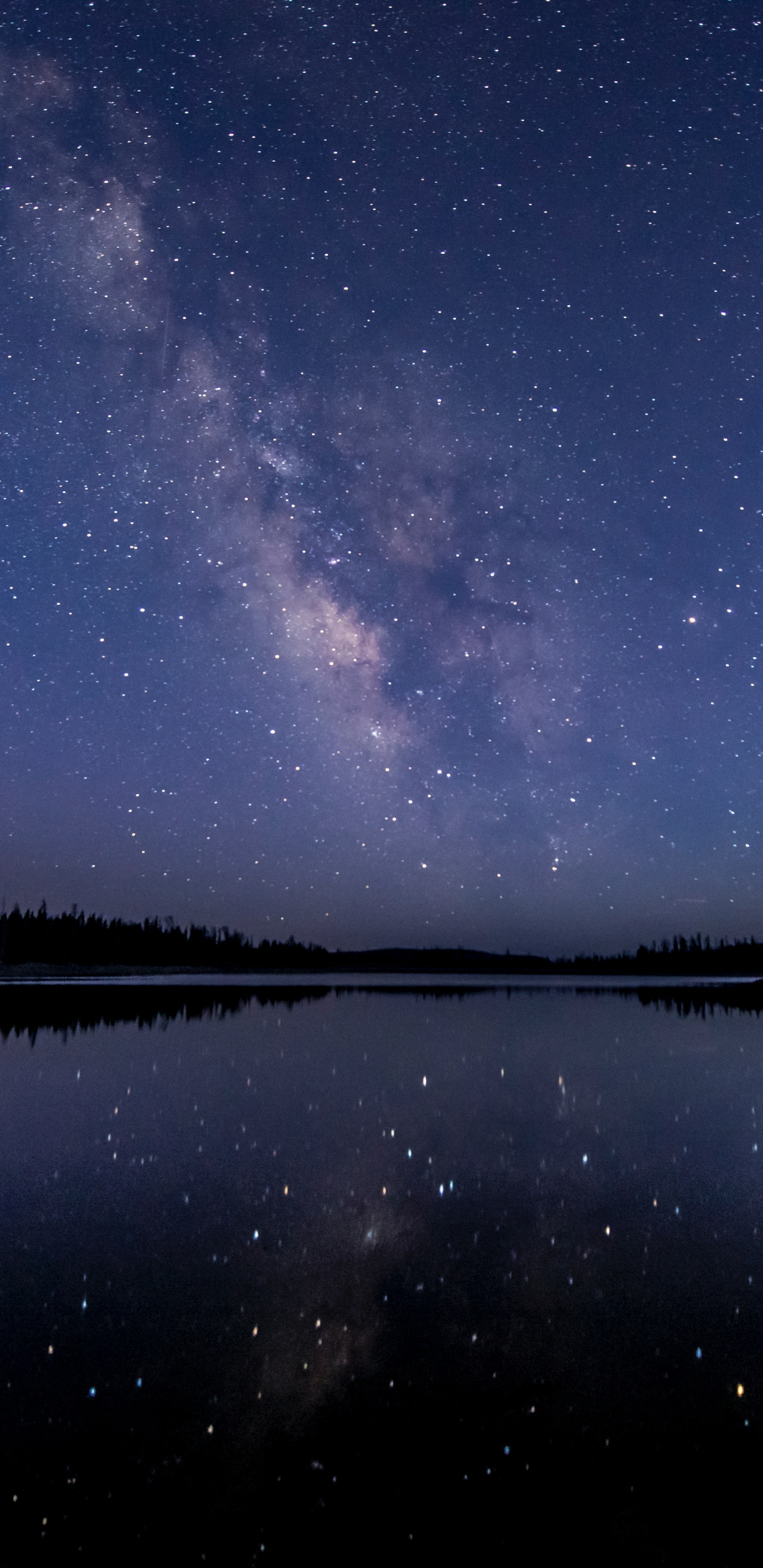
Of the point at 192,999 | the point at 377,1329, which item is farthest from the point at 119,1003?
the point at 377,1329

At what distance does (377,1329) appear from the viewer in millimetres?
6000

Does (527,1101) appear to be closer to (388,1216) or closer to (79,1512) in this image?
(388,1216)

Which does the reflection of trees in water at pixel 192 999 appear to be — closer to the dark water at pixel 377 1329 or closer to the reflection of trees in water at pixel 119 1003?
the reflection of trees in water at pixel 119 1003

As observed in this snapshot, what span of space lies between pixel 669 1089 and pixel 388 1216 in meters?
10.00

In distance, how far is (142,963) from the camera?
Result: 148875 mm

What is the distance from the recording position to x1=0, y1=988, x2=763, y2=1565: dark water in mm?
4012

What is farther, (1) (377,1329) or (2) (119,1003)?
(2) (119,1003)

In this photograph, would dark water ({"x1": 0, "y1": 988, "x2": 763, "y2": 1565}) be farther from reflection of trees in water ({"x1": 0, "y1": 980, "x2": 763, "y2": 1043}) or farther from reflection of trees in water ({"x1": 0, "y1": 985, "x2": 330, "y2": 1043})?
reflection of trees in water ({"x1": 0, "y1": 980, "x2": 763, "y2": 1043})

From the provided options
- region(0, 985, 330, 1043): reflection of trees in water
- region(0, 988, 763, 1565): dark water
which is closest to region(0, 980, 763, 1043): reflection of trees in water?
region(0, 985, 330, 1043): reflection of trees in water

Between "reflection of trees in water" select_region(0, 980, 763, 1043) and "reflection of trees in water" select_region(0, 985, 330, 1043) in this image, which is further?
"reflection of trees in water" select_region(0, 980, 763, 1043)

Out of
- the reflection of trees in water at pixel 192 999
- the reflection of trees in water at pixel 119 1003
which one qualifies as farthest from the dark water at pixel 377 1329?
the reflection of trees in water at pixel 192 999

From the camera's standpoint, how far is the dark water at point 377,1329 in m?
4.01

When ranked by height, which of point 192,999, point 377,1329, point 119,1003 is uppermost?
point 377,1329

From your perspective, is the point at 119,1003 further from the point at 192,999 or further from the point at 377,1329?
the point at 377,1329
